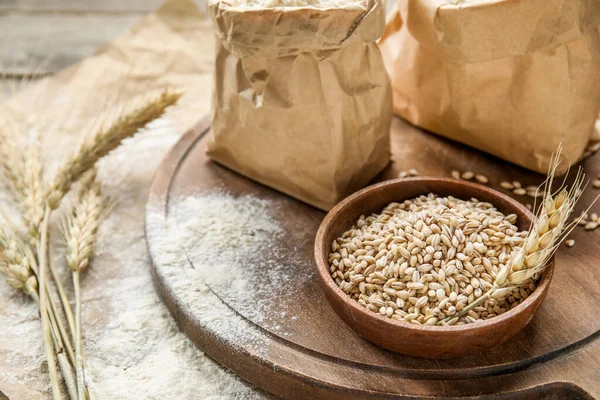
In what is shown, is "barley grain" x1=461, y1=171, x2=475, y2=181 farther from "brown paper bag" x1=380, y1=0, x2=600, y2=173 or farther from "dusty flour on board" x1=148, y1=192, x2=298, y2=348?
"dusty flour on board" x1=148, y1=192, x2=298, y2=348

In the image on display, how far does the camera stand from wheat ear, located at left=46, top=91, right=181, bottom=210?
165 centimetres

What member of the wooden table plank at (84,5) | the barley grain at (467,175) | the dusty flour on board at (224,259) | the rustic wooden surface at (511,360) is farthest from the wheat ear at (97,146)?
the wooden table plank at (84,5)

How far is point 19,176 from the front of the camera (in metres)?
1.69

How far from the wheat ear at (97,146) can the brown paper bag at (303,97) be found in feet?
0.72

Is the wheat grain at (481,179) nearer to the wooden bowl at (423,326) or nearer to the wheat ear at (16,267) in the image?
the wooden bowl at (423,326)

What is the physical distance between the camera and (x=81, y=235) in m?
1.53

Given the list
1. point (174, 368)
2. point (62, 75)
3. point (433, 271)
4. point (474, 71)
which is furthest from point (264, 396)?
point (62, 75)

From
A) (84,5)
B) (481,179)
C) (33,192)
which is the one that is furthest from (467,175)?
(84,5)

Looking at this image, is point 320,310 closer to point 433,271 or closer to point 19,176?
point 433,271

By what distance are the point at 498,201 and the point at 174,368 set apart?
0.76m

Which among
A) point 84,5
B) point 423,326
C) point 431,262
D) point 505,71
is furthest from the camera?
point 84,5

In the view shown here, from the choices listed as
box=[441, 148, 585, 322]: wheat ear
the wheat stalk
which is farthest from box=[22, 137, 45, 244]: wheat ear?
box=[441, 148, 585, 322]: wheat ear

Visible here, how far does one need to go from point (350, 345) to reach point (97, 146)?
895mm

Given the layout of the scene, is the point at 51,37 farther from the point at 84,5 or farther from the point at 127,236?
the point at 127,236
